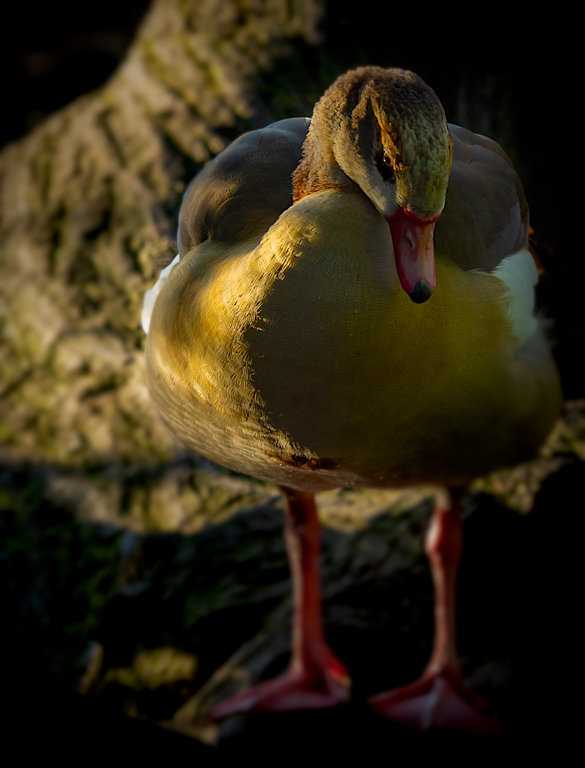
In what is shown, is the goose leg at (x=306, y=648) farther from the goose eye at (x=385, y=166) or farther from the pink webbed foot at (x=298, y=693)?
the goose eye at (x=385, y=166)

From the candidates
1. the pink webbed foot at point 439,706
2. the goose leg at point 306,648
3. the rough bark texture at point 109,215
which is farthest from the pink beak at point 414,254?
the pink webbed foot at point 439,706

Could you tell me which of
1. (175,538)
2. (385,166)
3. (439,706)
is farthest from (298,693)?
(385,166)

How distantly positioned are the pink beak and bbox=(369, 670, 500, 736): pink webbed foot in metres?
1.25

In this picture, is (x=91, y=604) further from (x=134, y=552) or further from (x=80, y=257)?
(x=80, y=257)

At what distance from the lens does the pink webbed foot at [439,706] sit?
1.85m

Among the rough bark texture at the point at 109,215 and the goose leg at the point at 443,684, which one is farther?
the rough bark texture at the point at 109,215

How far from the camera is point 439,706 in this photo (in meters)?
1.87

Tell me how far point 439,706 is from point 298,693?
0.37 metres

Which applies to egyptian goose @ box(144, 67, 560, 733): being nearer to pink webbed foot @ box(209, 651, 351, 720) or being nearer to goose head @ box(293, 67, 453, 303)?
goose head @ box(293, 67, 453, 303)

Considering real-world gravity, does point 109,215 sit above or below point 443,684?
above

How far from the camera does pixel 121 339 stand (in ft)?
8.16

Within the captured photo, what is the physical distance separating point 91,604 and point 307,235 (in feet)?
4.49

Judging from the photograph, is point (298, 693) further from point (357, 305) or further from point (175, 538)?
point (357, 305)

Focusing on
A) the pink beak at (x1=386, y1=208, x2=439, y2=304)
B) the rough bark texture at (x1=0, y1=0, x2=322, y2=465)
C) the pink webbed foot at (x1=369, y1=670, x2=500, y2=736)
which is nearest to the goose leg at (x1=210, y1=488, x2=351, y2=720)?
the pink webbed foot at (x1=369, y1=670, x2=500, y2=736)
